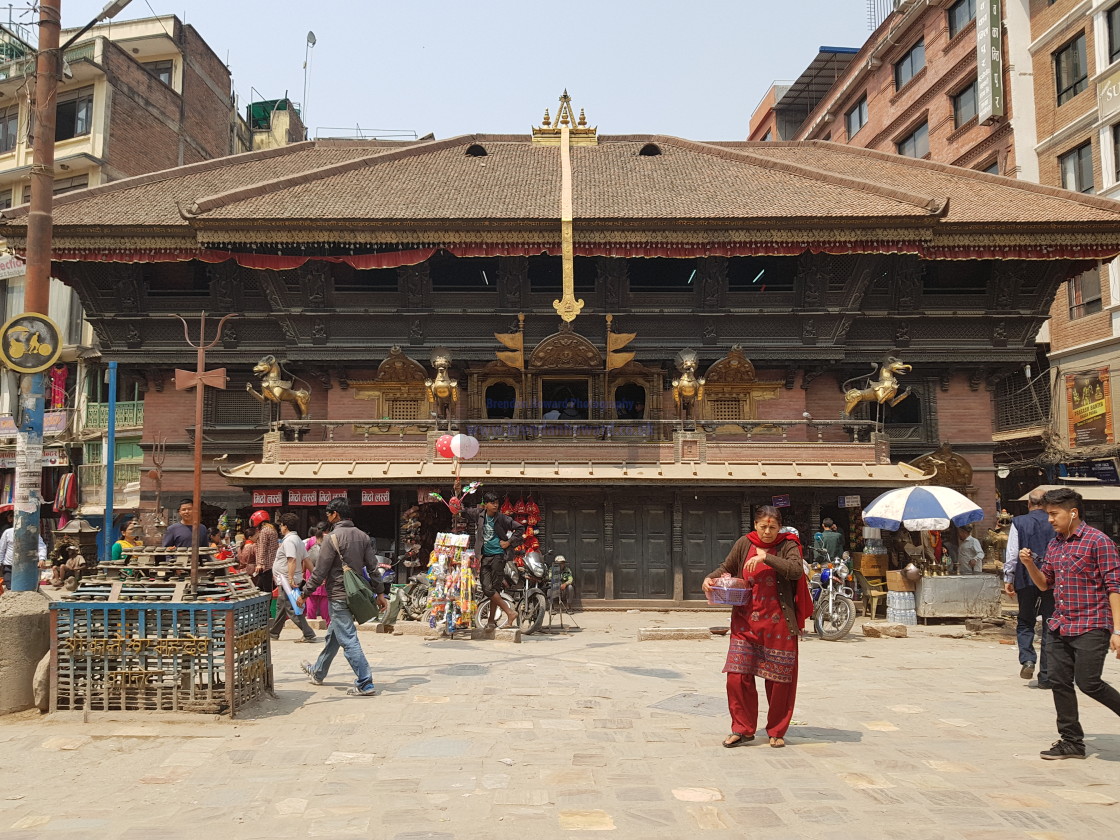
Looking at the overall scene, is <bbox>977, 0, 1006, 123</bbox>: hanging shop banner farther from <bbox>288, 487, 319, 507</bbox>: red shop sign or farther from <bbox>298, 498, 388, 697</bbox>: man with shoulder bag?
<bbox>298, 498, 388, 697</bbox>: man with shoulder bag

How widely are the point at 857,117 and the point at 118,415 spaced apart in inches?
1329

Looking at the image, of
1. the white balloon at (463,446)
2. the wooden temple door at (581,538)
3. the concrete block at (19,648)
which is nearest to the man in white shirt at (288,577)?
the white balloon at (463,446)

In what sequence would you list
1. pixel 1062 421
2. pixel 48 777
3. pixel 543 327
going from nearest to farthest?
pixel 48 777 → pixel 543 327 → pixel 1062 421

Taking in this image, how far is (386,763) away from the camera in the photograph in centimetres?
598

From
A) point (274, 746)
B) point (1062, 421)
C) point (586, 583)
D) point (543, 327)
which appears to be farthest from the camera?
point (1062, 421)

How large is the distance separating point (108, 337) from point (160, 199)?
13.1ft

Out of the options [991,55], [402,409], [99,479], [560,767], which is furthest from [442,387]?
[991,55]

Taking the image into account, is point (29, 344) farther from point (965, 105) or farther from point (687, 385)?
point (965, 105)

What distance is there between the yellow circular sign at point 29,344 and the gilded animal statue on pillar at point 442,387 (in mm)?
12084

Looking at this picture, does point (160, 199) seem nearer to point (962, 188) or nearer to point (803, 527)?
point (803, 527)

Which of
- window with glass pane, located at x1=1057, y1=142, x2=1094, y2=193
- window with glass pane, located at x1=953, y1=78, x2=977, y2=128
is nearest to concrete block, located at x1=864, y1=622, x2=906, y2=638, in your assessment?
window with glass pane, located at x1=1057, y1=142, x2=1094, y2=193

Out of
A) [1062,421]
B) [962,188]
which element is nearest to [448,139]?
[962,188]

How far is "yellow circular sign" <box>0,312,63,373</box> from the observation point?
7977 millimetres

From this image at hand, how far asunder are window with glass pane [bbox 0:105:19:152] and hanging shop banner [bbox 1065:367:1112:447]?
3834 centimetres
